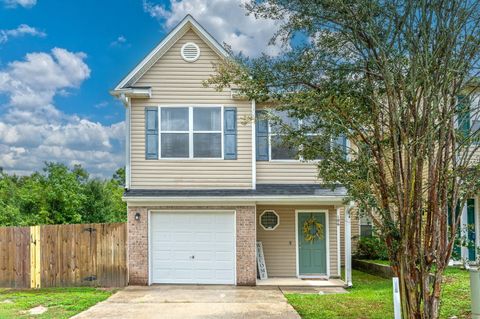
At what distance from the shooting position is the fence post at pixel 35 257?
12961 mm

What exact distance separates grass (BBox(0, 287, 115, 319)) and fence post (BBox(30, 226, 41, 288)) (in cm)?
36

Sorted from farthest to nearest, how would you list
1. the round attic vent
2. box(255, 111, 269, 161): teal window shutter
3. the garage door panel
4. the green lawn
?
box(255, 111, 269, 161): teal window shutter, the round attic vent, the garage door panel, the green lawn

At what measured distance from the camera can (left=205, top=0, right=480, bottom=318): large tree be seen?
21.9 ft

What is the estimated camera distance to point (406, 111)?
6832 millimetres

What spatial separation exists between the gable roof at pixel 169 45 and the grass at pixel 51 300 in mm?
5899

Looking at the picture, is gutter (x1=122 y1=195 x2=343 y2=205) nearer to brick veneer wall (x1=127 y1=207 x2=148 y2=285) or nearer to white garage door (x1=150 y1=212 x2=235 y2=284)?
brick veneer wall (x1=127 y1=207 x2=148 y2=285)

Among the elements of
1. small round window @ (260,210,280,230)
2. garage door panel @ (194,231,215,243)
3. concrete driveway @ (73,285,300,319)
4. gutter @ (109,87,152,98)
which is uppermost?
gutter @ (109,87,152,98)

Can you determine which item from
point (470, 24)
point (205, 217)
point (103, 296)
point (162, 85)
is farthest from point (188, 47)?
point (470, 24)

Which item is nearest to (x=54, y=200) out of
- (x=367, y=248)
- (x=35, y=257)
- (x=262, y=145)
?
(x=35, y=257)

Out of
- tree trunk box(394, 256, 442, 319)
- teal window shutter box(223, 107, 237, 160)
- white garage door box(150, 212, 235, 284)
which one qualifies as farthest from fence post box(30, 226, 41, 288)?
tree trunk box(394, 256, 442, 319)

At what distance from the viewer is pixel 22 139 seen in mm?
21484

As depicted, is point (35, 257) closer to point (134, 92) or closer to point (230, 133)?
point (134, 92)

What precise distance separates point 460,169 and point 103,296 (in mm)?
8846

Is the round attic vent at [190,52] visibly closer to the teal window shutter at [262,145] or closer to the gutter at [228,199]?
the teal window shutter at [262,145]
